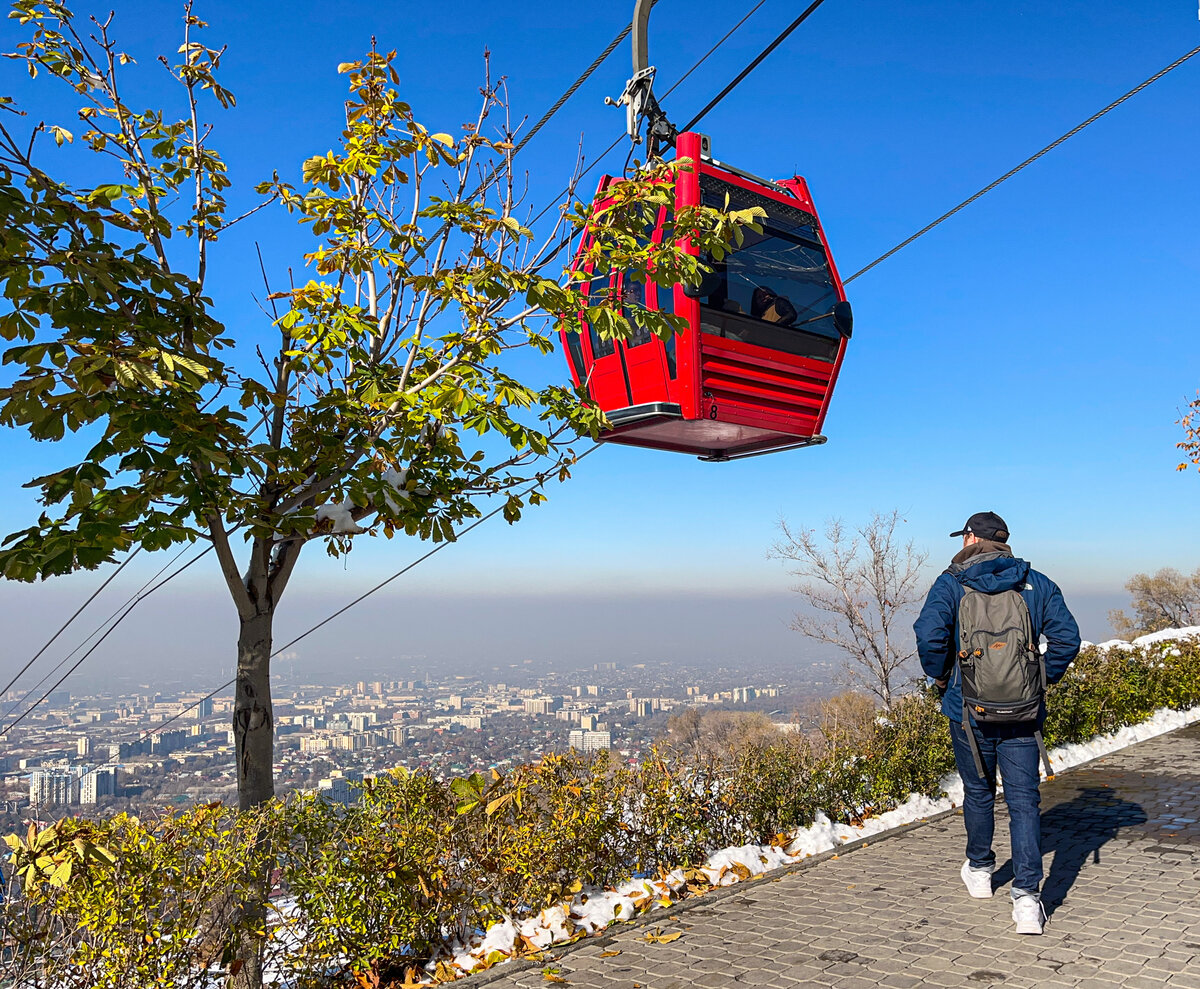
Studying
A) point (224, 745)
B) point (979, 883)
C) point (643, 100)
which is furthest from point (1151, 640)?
point (224, 745)

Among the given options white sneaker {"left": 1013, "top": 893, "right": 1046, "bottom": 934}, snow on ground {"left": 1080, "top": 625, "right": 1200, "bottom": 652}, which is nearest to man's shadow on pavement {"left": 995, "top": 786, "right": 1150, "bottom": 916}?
white sneaker {"left": 1013, "top": 893, "right": 1046, "bottom": 934}

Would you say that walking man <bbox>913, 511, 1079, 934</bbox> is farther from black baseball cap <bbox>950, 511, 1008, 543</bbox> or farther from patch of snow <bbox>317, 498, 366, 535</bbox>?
patch of snow <bbox>317, 498, 366, 535</bbox>

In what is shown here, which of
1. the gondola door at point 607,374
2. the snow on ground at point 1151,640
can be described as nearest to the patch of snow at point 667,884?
the gondola door at point 607,374

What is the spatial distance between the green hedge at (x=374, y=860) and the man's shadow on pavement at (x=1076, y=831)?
5.03 feet

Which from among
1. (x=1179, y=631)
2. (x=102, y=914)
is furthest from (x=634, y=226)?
(x=1179, y=631)

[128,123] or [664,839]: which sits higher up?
[128,123]

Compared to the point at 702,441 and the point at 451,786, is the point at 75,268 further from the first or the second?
the point at 702,441

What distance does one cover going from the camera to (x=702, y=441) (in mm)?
7199

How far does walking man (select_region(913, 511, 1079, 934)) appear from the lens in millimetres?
4348

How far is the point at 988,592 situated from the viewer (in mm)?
4504

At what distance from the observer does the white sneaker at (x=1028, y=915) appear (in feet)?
13.6

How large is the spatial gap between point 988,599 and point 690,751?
103 inches

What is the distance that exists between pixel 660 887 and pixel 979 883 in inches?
74.1

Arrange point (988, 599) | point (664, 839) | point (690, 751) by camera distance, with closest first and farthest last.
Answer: point (988, 599) < point (664, 839) < point (690, 751)
